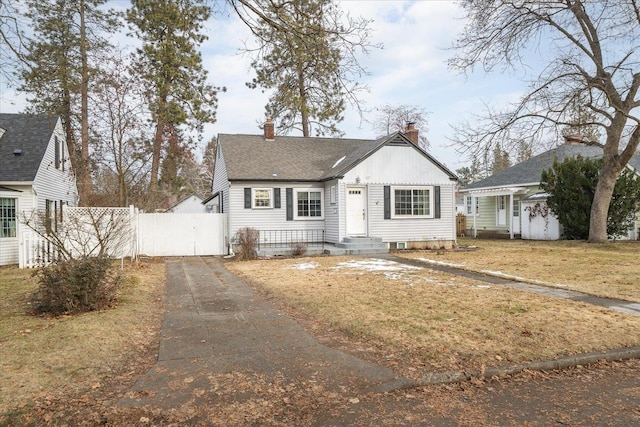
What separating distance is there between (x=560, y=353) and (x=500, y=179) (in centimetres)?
2545

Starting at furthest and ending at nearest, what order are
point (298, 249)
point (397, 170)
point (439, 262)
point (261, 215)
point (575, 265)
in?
point (397, 170) → point (261, 215) → point (298, 249) → point (439, 262) → point (575, 265)

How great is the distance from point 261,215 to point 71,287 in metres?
11.3

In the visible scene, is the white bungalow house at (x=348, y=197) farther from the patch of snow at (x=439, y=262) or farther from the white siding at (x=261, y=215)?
the patch of snow at (x=439, y=262)

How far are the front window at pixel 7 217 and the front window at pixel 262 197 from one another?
28.5 feet

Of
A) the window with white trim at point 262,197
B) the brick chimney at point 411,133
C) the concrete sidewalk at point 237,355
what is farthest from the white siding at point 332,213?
the concrete sidewalk at point 237,355

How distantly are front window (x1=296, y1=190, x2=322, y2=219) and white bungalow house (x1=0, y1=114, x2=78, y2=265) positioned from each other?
9.16 metres

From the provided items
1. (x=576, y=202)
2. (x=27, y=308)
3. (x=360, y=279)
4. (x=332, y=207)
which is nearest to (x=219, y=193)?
(x=332, y=207)

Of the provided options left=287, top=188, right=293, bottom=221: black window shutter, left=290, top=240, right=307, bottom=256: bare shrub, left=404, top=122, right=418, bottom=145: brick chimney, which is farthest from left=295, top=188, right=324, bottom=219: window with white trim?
left=404, top=122, right=418, bottom=145: brick chimney

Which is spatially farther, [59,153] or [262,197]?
[59,153]

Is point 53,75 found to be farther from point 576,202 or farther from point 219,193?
point 576,202

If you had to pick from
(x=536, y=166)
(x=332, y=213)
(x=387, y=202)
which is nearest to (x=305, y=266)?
(x=332, y=213)

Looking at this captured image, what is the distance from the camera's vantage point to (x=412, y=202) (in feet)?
61.0

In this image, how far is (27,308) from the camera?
7.21 m

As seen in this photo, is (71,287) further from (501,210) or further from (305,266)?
(501,210)
